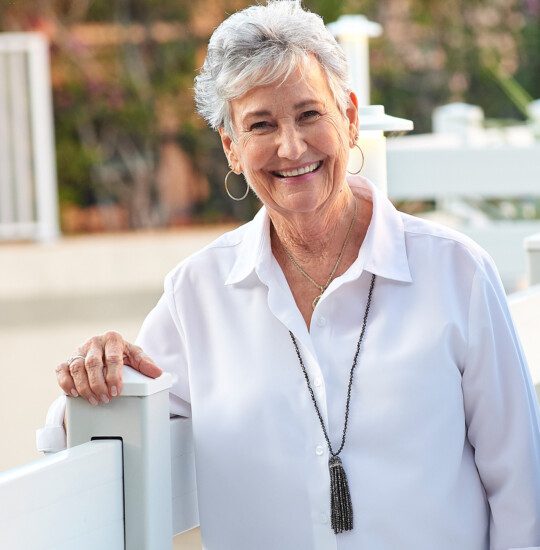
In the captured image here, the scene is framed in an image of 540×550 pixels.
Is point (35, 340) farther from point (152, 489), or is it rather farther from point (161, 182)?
point (161, 182)

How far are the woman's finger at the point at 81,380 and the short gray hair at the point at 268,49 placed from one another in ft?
1.66

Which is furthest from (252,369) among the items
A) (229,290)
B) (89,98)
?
(89,98)

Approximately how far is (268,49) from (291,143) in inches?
5.9

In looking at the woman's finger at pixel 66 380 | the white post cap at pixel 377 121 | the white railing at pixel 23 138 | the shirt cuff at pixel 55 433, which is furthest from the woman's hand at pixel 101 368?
the white railing at pixel 23 138

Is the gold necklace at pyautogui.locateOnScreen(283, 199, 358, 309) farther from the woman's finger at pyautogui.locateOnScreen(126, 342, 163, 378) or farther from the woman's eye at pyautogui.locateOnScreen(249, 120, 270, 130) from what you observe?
the woman's finger at pyautogui.locateOnScreen(126, 342, 163, 378)

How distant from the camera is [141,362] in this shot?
1865mm

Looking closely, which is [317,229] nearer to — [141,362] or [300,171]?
[300,171]

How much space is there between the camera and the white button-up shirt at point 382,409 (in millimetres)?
1966

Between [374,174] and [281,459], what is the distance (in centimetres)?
79

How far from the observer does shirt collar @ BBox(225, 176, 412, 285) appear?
2025mm

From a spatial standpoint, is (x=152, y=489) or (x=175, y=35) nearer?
(x=152, y=489)

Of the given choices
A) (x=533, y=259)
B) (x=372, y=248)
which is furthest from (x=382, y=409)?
(x=533, y=259)

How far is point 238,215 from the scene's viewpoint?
44.0ft

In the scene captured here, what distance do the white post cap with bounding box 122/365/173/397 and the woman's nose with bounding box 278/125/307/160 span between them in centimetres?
42
